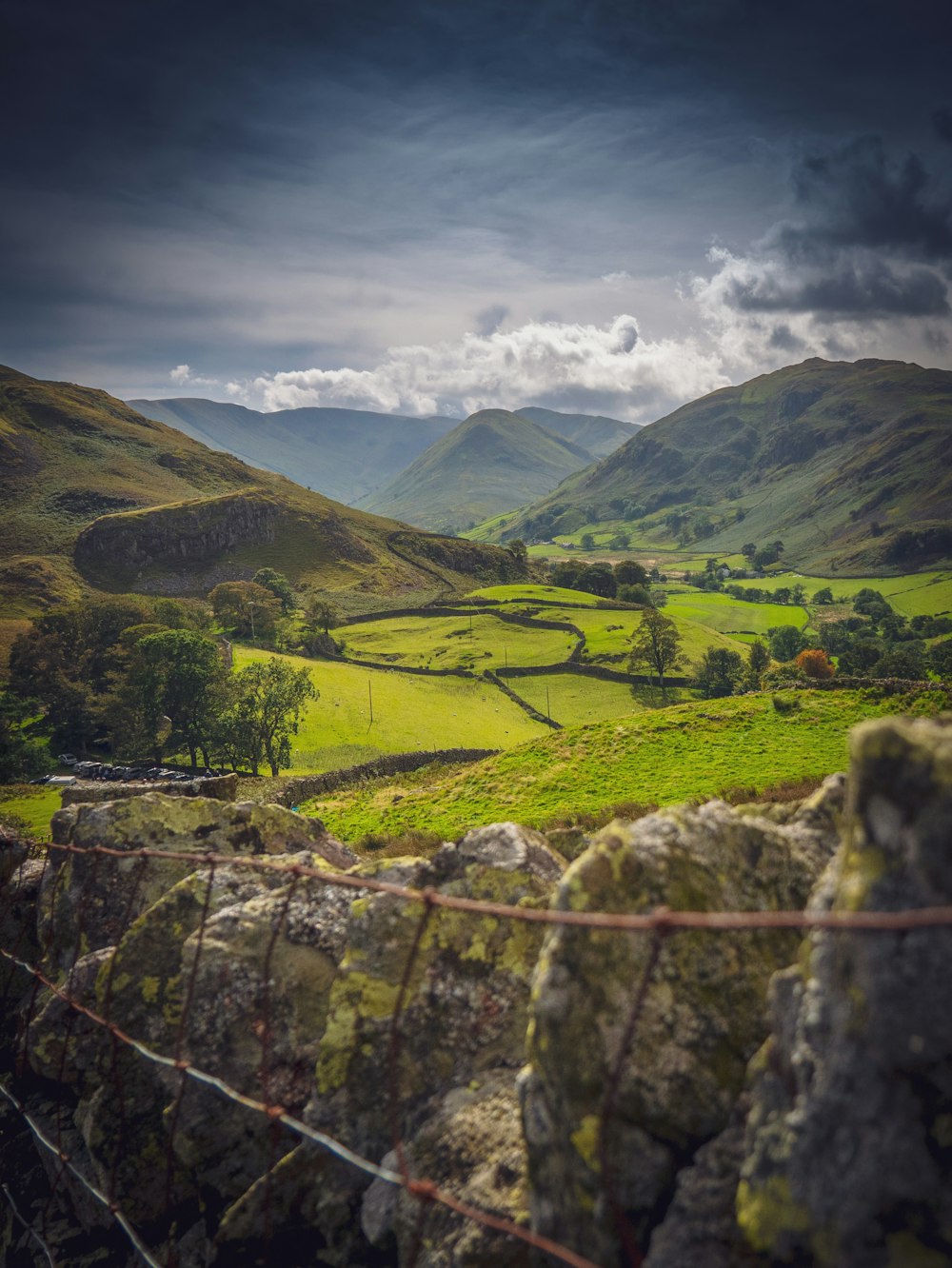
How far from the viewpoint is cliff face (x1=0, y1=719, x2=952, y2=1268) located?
13.1 feet

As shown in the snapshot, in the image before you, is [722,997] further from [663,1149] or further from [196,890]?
[196,890]

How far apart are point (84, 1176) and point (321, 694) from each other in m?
78.0

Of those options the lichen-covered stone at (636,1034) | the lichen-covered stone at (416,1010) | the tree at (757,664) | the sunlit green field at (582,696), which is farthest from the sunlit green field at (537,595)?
the lichen-covered stone at (636,1034)

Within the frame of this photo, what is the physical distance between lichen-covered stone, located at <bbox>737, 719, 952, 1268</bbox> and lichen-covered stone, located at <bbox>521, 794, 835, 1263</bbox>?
767mm

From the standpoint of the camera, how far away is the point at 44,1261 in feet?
29.3

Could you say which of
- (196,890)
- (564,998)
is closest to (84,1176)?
(196,890)

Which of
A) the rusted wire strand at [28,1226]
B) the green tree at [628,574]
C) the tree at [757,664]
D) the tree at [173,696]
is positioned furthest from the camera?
the green tree at [628,574]

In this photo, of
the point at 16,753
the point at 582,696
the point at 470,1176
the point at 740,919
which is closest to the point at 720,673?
the point at 582,696

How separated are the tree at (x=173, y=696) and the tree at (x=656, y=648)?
56.3m

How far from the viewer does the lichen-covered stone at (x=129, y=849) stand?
11422 mm

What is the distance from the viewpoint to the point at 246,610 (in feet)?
437

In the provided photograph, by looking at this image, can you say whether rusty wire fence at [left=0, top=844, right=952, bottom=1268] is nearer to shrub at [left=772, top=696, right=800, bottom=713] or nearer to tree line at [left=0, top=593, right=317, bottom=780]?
shrub at [left=772, top=696, right=800, bottom=713]

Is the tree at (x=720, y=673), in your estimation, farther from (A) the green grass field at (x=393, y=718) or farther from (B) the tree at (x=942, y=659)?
(A) the green grass field at (x=393, y=718)

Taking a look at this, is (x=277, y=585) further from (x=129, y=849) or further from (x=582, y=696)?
(x=129, y=849)
